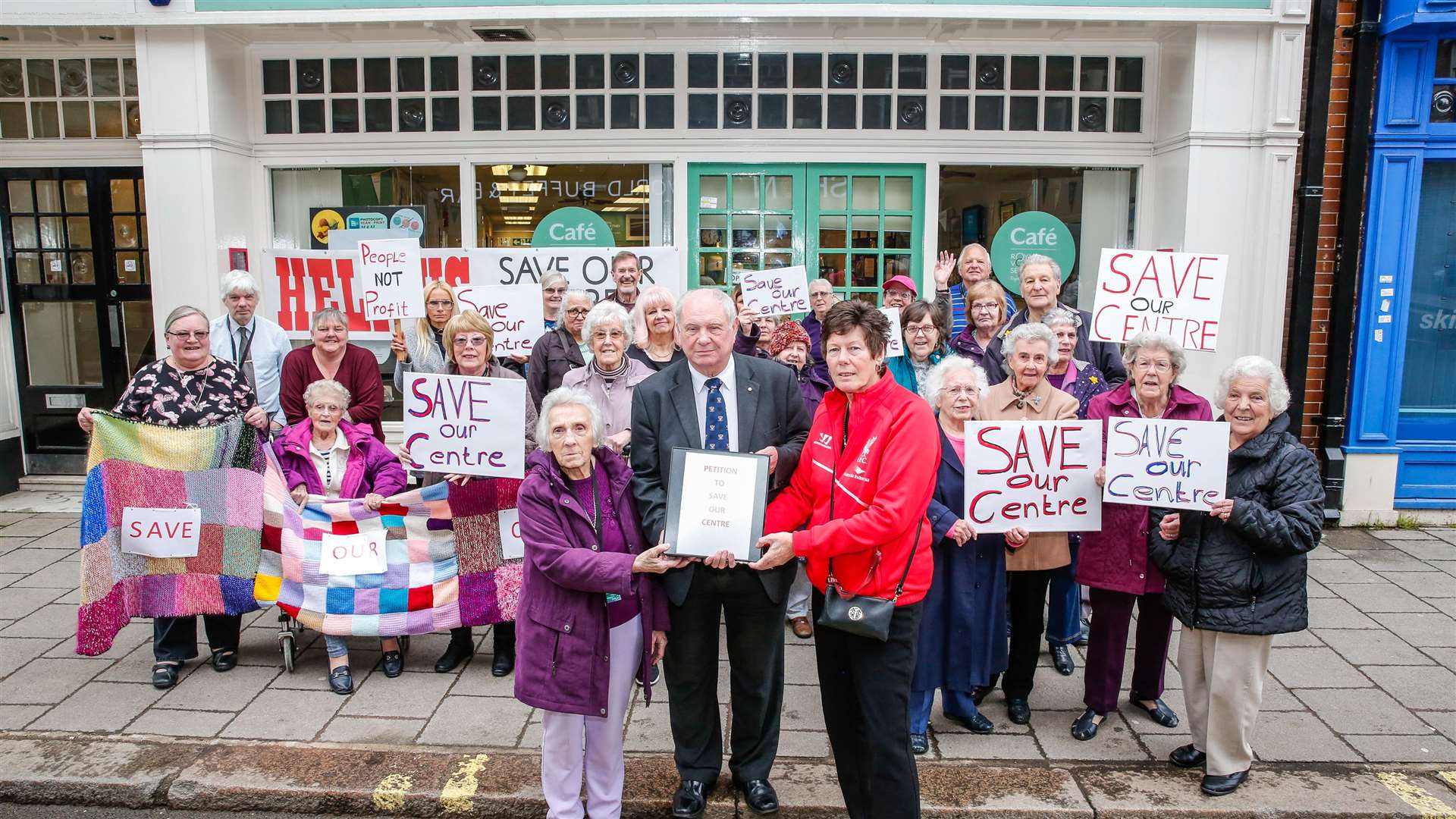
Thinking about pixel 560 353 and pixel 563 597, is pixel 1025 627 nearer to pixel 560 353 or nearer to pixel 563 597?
pixel 563 597

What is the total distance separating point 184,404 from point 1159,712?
5126 millimetres

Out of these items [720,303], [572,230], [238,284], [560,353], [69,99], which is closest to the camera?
[720,303]

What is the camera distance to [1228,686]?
12.8ft

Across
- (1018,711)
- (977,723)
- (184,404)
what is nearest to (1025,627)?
(1018,711)

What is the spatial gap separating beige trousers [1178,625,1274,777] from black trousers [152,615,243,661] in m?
4.75

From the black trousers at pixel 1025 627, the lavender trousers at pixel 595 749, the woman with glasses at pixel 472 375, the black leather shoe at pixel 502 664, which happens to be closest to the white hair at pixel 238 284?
the woman with glasses at pixel 472 375

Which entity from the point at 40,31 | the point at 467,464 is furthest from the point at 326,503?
the point at 40,31

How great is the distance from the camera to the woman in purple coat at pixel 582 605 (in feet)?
11.5

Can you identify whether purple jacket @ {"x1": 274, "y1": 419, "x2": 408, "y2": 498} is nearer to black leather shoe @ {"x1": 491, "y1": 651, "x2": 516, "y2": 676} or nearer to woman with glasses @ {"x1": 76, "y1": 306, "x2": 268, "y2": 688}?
woman with glasses @ {"x1": 76, "y1": 306, "x2": 268, "y2": 688}

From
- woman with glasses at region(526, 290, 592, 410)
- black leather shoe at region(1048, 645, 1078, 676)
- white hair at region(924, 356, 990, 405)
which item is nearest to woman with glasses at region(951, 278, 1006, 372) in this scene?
white hair at region(924, 356, 990, 405)

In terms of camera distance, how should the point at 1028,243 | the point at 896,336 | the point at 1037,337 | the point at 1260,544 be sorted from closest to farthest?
the point at 1260,544 → the point at 1037,337 → the point at 896,336 → the point at 1028,243

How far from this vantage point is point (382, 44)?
8.15 meters

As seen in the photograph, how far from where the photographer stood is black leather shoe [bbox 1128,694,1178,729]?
4562mm

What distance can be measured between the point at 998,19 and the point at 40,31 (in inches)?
302
